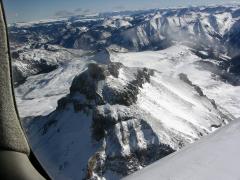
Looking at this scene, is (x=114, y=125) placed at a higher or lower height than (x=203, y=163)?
lower

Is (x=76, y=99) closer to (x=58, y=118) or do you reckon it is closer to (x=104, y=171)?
(x=58, y=118)

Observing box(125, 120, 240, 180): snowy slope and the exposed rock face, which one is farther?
the exposed rock face

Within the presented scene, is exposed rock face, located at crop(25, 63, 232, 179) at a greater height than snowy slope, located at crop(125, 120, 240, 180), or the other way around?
snowy slope, located at crop(125, 120, 240, 180)

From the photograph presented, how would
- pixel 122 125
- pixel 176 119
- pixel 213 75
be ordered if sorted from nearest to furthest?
pixel 122 125 < pixel 176 119 < pixel 213 75

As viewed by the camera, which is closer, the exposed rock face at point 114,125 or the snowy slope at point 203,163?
the snowy slope at point 203,163

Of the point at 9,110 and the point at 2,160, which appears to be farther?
the point at 9,110

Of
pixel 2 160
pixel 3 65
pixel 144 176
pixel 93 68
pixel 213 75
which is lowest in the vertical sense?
pixel 213 75

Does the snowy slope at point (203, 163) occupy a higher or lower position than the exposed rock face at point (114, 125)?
higher

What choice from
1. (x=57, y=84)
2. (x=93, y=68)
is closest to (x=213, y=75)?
(x=57, y=84)
